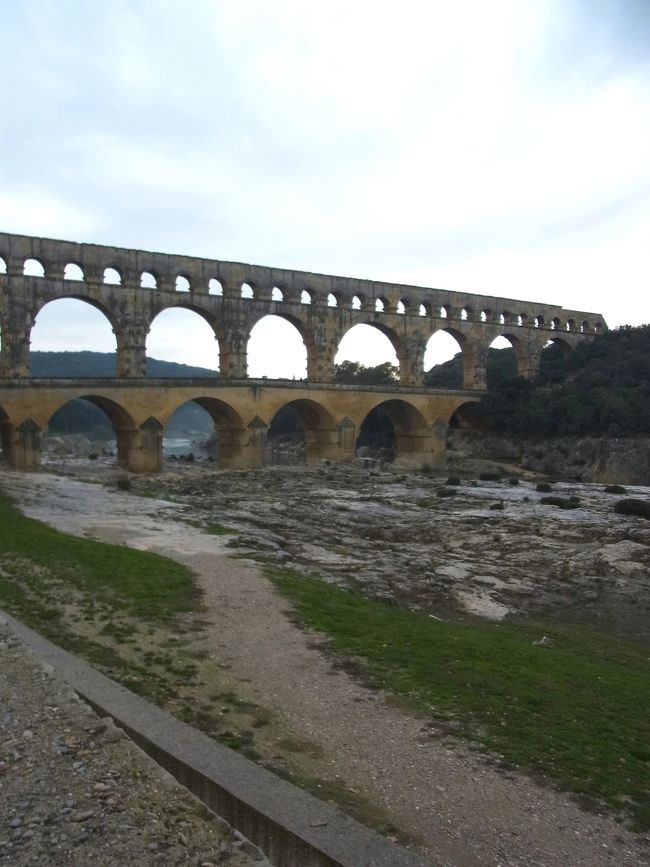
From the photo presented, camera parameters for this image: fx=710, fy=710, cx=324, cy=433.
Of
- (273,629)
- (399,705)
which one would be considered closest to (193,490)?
(273,629)

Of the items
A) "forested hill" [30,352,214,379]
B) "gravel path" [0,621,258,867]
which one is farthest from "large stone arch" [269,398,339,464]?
"forested hill" [30,352,214,379]

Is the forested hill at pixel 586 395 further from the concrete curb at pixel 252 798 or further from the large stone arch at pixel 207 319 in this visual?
the concrete curb at pixel 252 798

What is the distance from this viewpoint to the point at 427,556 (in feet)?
50.9

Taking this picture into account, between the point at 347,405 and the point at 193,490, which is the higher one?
the point at 347,405

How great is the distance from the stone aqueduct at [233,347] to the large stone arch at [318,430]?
0.28ft

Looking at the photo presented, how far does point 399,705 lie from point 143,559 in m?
6.33

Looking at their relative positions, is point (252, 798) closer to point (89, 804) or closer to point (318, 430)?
point (89, 804)

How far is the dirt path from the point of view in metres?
4.00

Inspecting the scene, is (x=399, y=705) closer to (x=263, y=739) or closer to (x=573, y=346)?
(x=263, y=739)

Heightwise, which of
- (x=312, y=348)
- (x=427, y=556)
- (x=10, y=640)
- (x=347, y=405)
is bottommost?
(x=427, y=556)

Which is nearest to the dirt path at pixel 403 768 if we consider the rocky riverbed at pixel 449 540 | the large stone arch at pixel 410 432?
the rocky riverbed at pixel 449 540

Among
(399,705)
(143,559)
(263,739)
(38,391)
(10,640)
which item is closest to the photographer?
(263,739)

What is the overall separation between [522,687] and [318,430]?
115 feet

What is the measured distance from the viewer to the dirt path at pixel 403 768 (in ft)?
13.1
